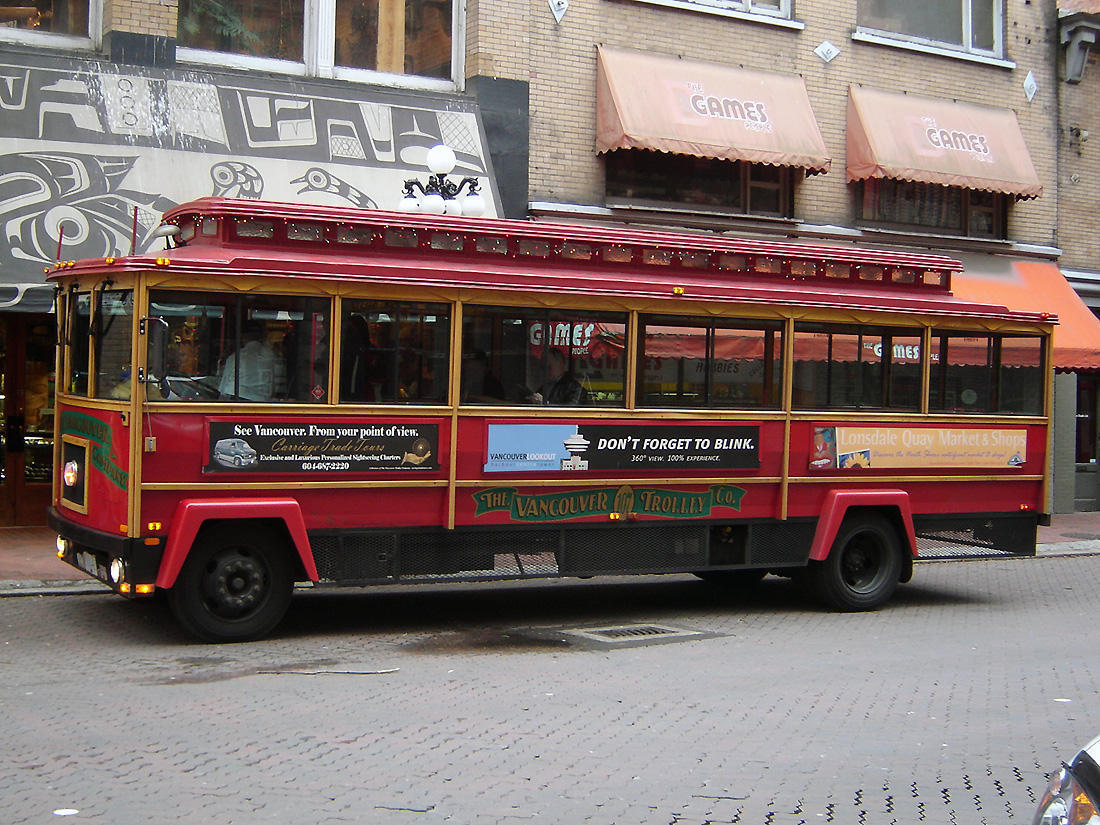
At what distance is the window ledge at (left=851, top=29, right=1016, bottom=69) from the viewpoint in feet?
63.2

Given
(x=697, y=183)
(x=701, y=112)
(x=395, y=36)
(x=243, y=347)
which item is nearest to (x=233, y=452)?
(x=243, y=347)

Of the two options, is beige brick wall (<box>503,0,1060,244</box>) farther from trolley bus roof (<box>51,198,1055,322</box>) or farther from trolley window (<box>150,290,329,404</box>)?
trolley window (<box>150,290,329,404</box>)

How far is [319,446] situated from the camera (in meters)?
9.21

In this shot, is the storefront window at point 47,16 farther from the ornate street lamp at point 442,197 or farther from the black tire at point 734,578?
the black tire at point 734,578

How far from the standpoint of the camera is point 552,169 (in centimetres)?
1673

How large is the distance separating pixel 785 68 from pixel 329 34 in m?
6.74

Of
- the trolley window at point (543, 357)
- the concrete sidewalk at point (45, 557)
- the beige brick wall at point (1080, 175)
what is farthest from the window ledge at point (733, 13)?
the trolley window at point (543, 357)

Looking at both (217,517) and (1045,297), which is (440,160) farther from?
(1045,297)

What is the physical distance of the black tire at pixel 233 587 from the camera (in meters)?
8.91

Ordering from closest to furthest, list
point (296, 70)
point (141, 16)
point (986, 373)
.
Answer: point (986, 373), point (141, 16), point (296, 70)

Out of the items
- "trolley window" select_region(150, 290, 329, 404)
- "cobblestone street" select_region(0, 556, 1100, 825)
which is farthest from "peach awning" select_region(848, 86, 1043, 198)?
"trolley window" select_region(150, 290, 329, 404)

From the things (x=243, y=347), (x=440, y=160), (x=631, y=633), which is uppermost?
(x=440, y=160)

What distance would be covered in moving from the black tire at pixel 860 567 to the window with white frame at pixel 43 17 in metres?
10.2

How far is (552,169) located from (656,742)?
440 inches
